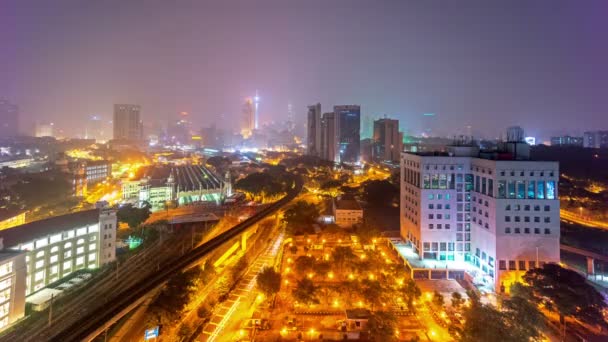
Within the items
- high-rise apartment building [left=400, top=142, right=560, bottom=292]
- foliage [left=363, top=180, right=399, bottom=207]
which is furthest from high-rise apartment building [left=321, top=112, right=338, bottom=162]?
high-rise apartment building [left=400, top=142, right=560, bottom=292]

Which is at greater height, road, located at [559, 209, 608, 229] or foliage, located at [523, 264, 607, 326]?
road, located at [559, 209, 608, 229]

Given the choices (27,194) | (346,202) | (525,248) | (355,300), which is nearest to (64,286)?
(355,300)

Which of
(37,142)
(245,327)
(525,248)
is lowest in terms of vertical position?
(245,327)

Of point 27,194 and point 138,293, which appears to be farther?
point 27,194

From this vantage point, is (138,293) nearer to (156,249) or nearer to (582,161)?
(156,249)

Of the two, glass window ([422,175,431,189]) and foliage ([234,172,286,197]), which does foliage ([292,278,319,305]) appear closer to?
glass window ([422,175,431,189])

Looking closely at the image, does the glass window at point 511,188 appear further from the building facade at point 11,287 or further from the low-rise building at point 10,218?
the low-rise building at point 10,218

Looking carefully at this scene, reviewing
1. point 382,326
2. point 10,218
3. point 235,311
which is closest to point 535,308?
point 382,326
